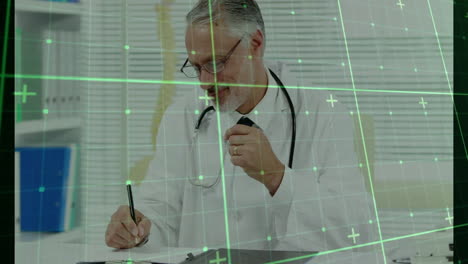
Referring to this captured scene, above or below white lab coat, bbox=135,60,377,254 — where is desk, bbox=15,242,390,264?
below

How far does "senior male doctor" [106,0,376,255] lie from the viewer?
1.90 ft

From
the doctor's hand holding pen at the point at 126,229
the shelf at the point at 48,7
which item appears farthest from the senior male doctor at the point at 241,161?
the shelf at the point at 48,7

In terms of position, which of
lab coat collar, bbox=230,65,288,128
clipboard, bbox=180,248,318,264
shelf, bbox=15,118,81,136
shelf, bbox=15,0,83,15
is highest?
shelf, bbox=15,0,83,15

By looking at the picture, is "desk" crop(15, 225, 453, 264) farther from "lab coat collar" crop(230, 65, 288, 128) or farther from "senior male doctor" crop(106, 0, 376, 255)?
"lab coat collar" crop(230, 65, 288, 128)

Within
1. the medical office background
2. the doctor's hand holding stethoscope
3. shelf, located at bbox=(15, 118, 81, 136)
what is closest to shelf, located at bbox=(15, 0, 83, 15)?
the medical office background

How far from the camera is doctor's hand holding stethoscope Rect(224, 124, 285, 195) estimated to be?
23.7 inches

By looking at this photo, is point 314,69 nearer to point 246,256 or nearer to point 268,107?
point 268,107

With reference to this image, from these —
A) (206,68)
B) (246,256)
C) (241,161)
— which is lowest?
(246,256)

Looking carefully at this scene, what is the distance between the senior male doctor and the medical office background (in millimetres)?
19

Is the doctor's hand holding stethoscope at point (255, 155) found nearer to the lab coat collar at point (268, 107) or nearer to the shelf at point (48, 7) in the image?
the lab coat collar at point (268, 107)

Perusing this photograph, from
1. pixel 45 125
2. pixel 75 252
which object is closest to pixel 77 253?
pixel 75 252

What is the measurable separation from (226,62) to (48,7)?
0.64 feet

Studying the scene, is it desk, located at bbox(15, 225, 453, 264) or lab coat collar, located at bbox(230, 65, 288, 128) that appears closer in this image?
desk, located at bbox(15, 225, 453, 264)

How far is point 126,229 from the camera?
1.77 feet
